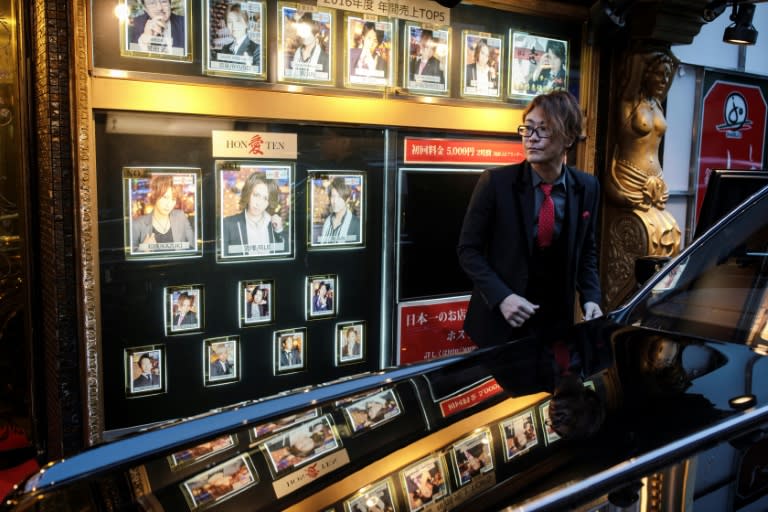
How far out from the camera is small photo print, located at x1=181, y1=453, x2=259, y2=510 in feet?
5.16

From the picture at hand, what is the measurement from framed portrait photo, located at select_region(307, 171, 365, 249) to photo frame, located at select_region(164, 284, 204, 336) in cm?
80

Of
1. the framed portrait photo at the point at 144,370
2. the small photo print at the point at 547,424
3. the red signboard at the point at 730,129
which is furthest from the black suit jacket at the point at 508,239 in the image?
the red signboard at the point at 730,129

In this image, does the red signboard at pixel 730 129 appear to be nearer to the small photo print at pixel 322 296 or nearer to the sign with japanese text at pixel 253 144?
the small photo print at pixel 322 296

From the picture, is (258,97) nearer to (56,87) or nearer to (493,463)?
Answer: (56,87)

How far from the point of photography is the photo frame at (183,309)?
4.12m

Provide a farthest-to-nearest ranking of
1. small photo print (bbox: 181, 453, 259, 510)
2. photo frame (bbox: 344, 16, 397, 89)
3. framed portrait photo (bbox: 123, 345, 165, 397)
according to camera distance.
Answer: photo frame (bbox: 344, 16, 397, 89)
framed portrait photo (bbox: 123, 345, 165, 397)
small photo print (bbox: 181, 453, 259, 510)

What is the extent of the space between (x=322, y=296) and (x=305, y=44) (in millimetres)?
1604

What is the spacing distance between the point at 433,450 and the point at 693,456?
60cm

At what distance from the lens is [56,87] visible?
11.9 ft

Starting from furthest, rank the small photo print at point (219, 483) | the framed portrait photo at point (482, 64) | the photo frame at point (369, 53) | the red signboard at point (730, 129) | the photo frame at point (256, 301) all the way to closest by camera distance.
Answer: the red signboard at point (730, 129)
the framed portrait photo at point (482, 64)
the photo frame at point (369, 53)
the photo frame at point (256, 301)
the small photo print at point (219, 483)

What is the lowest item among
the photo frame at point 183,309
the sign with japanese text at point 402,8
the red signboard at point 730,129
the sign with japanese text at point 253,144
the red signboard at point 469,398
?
the photo frame at point 183,309

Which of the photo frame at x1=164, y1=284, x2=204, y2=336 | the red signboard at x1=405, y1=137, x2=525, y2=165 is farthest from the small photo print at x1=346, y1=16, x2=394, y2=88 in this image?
the photo frame at x1=164, y1=284, x2=204, y2=336

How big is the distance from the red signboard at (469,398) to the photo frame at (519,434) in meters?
0.16

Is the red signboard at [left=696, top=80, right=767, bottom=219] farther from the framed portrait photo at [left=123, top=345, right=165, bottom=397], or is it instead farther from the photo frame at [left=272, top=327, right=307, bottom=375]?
the framed portrait photo at [left=123, top=345, right=165, bottom=397]
